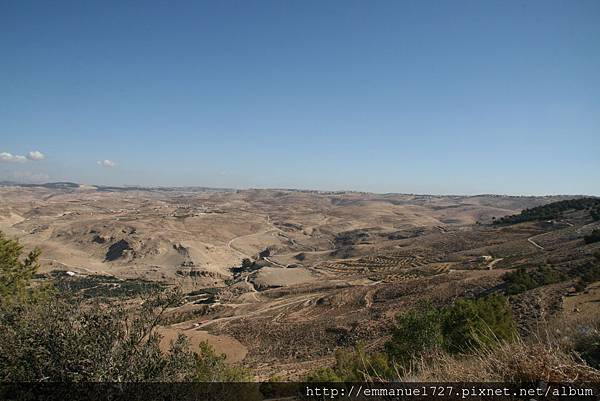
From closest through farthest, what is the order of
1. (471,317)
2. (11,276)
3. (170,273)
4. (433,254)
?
(471,317)
(11,276)
(433,254)
(170,273)

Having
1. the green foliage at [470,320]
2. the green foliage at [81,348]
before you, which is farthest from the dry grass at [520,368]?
the green foliage at [470,320]

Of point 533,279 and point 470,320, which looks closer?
point 470,320

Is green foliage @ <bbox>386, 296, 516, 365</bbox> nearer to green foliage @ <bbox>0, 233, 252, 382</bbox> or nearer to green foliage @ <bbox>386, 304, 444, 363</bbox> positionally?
green foliage @ <bbox>386, 304, 444, 363</bbox>

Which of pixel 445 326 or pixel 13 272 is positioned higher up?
pixel 13 272

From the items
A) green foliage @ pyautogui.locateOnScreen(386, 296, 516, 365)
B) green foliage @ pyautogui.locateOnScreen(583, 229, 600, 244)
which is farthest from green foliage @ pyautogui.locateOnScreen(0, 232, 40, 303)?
green foliage @ pyautogui.locateOnScreen(583, 229, 600, 244)

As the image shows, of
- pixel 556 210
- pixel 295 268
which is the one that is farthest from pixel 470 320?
pixel 556 210

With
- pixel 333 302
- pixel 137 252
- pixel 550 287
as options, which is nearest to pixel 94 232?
pixel 137 252

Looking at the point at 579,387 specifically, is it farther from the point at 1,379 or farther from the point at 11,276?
the point at 11,276

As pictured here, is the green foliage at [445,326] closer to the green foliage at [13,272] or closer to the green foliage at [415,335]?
the green foliage at [415,335]

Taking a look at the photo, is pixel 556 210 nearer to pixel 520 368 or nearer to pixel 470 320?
pixel 470 320
